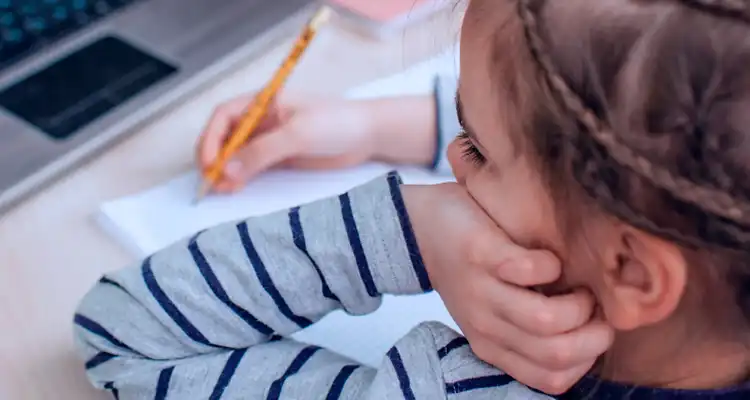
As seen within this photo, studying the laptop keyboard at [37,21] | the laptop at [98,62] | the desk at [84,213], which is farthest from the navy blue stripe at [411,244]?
the laptop keyboard at [37,21]

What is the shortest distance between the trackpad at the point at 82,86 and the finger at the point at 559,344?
0.39 metres

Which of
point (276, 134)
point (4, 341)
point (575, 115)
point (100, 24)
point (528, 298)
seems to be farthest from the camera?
point (100, 24)

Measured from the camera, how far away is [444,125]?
0.68 metres

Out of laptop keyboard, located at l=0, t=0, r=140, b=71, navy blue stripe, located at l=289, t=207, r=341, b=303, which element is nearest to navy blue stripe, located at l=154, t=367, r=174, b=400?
navy blue stripe, located at l=289, t=207, r=341, b=303

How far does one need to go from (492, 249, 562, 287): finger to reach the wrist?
0.27 m

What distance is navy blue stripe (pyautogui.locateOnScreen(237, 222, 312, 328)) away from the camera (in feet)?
1.68

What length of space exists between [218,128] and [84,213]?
119mm

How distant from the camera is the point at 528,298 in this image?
42 centimetres

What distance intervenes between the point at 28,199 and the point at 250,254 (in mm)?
208

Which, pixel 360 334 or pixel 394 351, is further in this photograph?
pixel 360 334

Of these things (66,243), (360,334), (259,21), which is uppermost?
(259,21)

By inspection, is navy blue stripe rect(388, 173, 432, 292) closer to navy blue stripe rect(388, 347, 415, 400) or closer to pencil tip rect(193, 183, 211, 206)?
navy blue stripe rect(388, 347, 415, 400)

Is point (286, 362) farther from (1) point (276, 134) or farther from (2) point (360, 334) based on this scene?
(1) point (276, 134)

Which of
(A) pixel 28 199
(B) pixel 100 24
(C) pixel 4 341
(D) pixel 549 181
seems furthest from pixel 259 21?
(D) pixel 549 181
